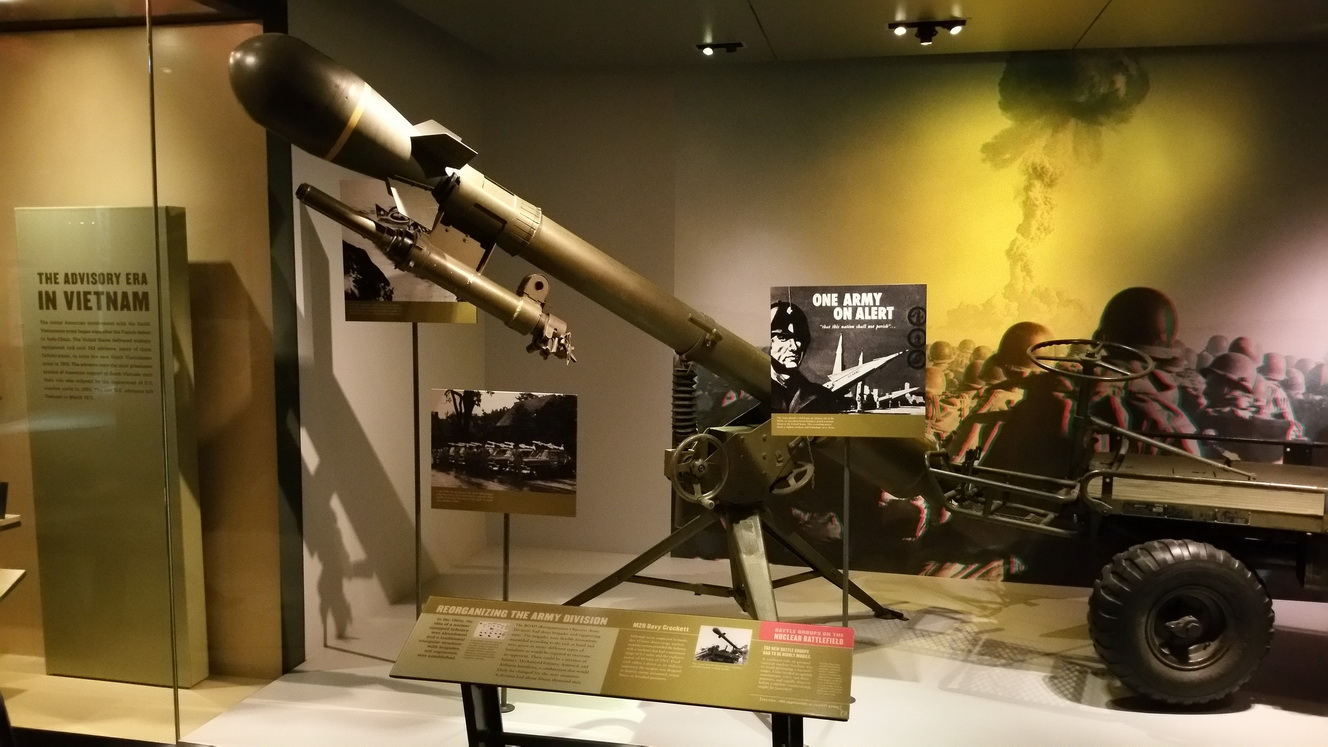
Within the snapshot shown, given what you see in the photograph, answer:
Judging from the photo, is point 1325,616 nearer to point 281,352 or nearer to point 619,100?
point 619,100

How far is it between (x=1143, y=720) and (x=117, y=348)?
4.46 m

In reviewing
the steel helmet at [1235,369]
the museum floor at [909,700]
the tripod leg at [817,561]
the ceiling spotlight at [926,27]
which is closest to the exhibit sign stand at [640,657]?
the museum floor at [909,700]

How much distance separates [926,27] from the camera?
422 cm

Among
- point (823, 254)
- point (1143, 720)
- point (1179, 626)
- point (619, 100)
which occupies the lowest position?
point (1143, 720)

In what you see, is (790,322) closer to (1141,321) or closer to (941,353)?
(941,353)

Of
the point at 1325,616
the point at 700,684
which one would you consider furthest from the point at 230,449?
the point at 1325,616

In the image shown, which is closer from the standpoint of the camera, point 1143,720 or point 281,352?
point 1143,720

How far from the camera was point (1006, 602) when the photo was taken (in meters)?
4.81

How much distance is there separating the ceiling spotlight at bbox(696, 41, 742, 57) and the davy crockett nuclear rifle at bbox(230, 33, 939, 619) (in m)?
1.41

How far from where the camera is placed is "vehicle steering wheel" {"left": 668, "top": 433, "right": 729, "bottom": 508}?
13.1 feet

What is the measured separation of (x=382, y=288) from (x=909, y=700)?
285 cm

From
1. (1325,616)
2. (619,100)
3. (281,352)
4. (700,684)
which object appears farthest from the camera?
(619,100)

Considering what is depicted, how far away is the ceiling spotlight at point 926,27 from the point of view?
13.7 ft

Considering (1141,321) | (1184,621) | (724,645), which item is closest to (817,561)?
(1184,621)
